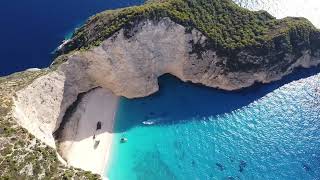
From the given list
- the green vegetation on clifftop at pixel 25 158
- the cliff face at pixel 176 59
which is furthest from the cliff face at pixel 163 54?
the green vegetation on clifftop at pixel 25 158

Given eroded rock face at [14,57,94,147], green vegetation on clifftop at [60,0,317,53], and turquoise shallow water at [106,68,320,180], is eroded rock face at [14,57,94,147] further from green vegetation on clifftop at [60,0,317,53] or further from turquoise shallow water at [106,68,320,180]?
turquoise shallow water at [106,68,320,180]

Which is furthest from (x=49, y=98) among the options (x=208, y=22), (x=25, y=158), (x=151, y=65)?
(x=208, y=22)

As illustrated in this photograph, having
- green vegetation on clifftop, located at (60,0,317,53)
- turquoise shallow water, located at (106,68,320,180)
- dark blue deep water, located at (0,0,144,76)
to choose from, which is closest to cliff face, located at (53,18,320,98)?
green vegetation on clifftop, located at (60,0,317,53)

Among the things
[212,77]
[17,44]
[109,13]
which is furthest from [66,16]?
[212,77]

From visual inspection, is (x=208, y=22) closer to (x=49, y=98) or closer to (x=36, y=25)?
(x=49, y=98)

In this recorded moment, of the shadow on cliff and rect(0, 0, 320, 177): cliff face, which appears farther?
the shadow on cliff

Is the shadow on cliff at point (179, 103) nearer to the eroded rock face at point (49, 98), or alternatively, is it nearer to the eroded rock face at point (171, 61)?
the eroded rock face at point (171, 61)
